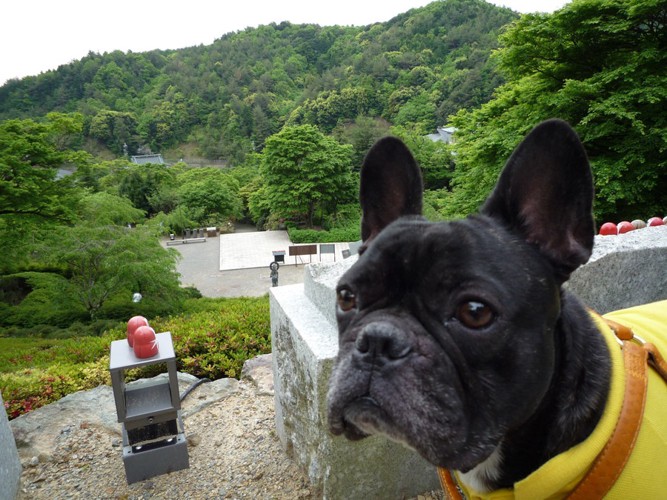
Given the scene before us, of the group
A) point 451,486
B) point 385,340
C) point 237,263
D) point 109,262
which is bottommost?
point 237,263

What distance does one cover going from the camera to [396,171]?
202cm

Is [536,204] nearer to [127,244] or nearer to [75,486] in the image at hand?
[75,486]

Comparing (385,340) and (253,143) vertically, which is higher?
(253,143)

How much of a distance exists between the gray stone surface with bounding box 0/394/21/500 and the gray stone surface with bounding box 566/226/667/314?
15.2 ft

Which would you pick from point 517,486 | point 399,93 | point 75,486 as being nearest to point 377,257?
point 517,486

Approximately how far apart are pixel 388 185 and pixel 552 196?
0.71m

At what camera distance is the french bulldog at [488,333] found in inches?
56.5

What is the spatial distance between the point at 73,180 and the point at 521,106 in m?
13.5

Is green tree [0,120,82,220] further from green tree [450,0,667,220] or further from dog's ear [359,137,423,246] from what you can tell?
dog's ear [359,137,423,246]

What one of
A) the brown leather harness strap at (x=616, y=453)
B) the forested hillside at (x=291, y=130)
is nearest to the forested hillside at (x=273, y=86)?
the forested hillside at (x=291, y=130)

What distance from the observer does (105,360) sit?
664cm

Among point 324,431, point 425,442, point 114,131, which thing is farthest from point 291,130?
point 114,131

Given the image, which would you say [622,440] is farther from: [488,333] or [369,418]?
[369,418]

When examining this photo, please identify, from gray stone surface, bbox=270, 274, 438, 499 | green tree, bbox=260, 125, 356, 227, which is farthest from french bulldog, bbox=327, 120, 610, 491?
green tree, bbox=260, 125, 356, 227
